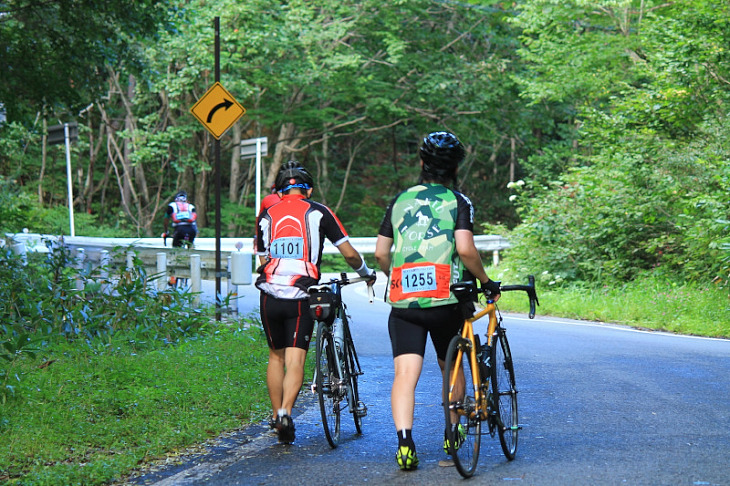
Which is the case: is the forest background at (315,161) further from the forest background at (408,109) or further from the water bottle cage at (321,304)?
the water bottle cage at (321,304)

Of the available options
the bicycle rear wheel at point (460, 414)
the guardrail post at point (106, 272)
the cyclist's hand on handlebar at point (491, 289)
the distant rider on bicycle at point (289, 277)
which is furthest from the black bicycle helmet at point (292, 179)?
the guardrail post at point (106, 272)

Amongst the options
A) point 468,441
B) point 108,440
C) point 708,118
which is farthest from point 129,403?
point 708,118

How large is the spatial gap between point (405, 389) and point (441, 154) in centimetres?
144

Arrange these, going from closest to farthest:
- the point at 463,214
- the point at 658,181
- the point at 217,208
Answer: the point at 463,214 < the point at 217,208 < the point at 658,181

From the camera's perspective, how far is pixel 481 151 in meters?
41.4

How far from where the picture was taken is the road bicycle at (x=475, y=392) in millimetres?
5574

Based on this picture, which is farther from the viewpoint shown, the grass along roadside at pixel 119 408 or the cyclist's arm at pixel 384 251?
the grass along roadside at pixel 119 408

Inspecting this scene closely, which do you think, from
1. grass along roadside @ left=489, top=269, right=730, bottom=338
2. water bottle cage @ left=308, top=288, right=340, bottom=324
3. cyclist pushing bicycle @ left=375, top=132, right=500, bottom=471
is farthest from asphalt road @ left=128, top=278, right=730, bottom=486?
grass along roadside @ left=489, top=269, right=730, bottom=338

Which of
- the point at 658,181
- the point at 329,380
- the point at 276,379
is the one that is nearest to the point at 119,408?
the point at 276,379

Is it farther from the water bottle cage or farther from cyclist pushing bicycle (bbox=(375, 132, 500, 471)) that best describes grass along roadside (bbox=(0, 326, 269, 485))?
cyclist pushing bicycle (bbox=(375, 132, 500, 471))

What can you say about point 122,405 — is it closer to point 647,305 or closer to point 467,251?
point 467,251

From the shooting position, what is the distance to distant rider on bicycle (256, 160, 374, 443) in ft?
22.6

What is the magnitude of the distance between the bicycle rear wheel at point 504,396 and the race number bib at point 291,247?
1.61m

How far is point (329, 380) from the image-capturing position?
22.5 feet
